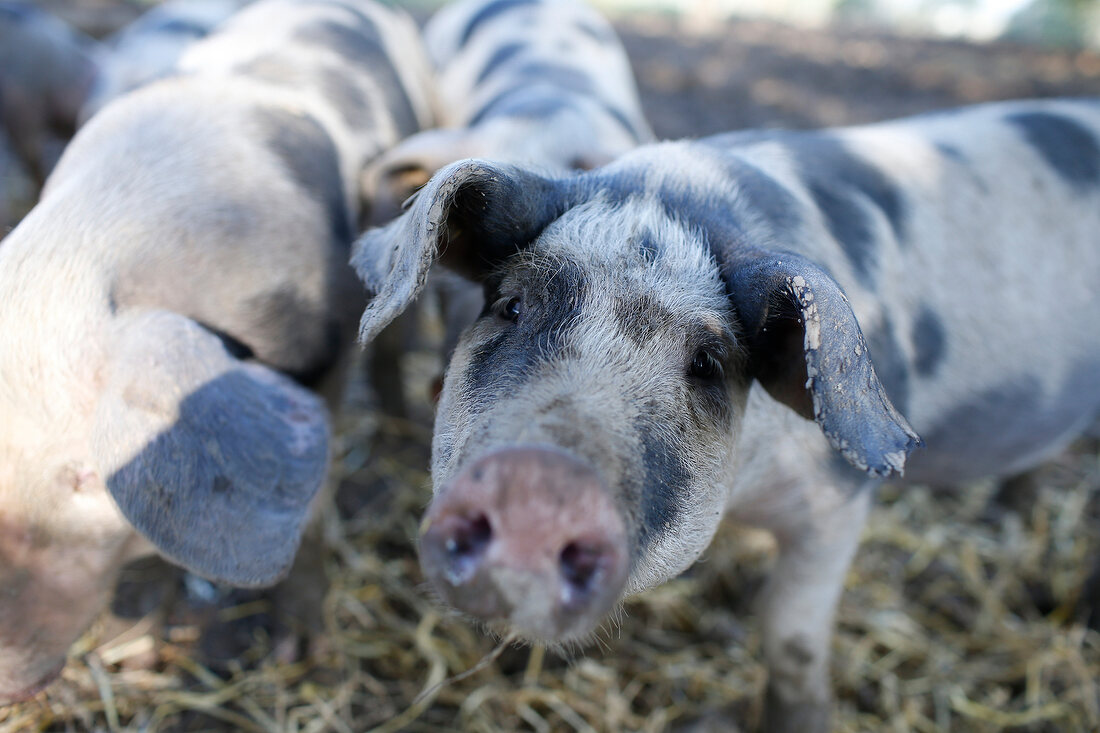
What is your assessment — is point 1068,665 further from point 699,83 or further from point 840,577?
point 699,83

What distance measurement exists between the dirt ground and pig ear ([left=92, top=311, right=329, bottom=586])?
656 mm

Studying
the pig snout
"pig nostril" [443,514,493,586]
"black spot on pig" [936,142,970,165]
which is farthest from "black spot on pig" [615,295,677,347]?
"black spot on pig" [936,142,970,165]

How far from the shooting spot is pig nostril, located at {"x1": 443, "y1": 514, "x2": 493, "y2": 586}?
122 centimetres

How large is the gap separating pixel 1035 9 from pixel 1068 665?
1861cm

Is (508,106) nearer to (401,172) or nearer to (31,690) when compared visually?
(401,172)

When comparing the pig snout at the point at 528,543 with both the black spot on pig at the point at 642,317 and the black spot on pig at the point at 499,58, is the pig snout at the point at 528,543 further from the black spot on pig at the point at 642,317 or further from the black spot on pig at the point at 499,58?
the black spot on pig at the point at 499,58

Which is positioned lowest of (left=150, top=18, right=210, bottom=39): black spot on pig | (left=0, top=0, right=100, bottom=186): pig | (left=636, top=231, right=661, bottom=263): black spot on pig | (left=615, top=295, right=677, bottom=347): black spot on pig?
(left=0, top=0, right=100, bottom=186): pig

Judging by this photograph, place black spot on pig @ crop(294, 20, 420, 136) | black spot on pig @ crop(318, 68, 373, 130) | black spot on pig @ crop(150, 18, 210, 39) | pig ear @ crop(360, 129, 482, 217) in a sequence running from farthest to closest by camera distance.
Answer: black spot on pig @ crop(150, 18, 210, 39) → black spot on pig @ crop(294, 20, 420, 136) → black spot on pig @ crop(318, 68, 373, 130) → pig ear @ crop(360, 129, 482, 217)

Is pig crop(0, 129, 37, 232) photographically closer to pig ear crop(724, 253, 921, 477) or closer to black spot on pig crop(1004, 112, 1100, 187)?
pig ear crop(724, 253, 921, 477)

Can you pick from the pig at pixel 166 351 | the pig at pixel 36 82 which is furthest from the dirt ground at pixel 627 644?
the pig at pixel 36 82

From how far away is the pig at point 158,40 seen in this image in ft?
15.3

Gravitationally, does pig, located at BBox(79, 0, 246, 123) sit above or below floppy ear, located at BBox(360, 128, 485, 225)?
below

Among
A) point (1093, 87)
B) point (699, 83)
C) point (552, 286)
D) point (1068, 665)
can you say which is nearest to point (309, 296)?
point (552, 286)

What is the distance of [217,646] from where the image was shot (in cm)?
278
